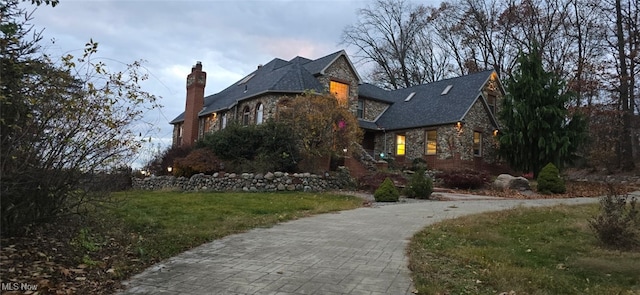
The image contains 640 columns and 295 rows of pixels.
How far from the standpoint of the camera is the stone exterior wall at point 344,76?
24.2m

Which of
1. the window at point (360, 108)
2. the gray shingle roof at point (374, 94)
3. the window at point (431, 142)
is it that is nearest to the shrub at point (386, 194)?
the window at point (431, 142)

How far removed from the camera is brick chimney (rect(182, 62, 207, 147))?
94.9 ft

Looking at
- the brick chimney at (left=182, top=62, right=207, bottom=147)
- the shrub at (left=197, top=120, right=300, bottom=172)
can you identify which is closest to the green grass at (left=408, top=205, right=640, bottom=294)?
the shrub at (left=197, top=120, right=300, bottom=172)

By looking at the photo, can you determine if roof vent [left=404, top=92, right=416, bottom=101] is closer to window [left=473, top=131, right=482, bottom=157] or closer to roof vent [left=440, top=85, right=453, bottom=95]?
roof vent [left=440, top=85, right=453, bottom=95]

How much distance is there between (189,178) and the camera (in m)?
18.1

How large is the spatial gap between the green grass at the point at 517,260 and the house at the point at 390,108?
1452 centimetres

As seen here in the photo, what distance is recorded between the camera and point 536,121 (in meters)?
21.7

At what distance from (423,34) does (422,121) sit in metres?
17.4

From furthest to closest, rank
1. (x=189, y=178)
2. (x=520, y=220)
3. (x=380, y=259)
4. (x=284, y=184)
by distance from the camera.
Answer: (x=189, y=178) → (x=284, y=184) → (x=520, y=220) → (x=380, y=259)

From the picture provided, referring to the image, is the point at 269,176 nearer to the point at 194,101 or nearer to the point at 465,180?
the point at 465,180

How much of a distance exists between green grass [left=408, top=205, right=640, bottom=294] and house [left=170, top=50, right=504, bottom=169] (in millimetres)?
14516

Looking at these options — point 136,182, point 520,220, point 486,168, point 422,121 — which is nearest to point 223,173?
point 136,182

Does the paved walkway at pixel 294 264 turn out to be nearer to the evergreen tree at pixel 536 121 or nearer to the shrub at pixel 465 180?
the shrub at pixel 465 180

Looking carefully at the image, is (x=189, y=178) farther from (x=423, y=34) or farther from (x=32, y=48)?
(x=423, y=34)
